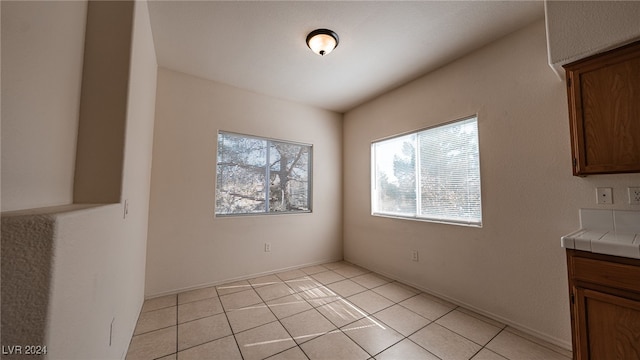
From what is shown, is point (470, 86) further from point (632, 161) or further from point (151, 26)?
point (151, 26)

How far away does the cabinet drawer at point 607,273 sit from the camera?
120cm

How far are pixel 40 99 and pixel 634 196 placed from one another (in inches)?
132

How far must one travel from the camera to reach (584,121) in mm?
1583

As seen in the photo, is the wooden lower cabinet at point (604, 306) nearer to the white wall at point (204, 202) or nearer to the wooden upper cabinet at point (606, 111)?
the wooden upper cabinet at point (606, 111)

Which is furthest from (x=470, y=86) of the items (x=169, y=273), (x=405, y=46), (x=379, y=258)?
(x=169, y=273)

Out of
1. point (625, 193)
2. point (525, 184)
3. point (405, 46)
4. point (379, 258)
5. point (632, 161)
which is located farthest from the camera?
point (379, 258)

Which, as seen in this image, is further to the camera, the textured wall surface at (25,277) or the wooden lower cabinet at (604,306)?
the wooden lower cabinet at (604,306)

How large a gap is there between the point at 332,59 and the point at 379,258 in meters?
2.74

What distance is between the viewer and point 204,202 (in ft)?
9.61

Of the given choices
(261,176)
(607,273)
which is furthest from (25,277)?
(261,176)

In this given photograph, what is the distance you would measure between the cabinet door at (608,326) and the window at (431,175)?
1011 mm

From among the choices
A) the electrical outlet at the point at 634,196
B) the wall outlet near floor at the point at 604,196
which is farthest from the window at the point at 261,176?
the electrical outlet at the point at 634,196

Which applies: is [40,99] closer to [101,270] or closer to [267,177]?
[101,270]

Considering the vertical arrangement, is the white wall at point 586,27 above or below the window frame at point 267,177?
above
